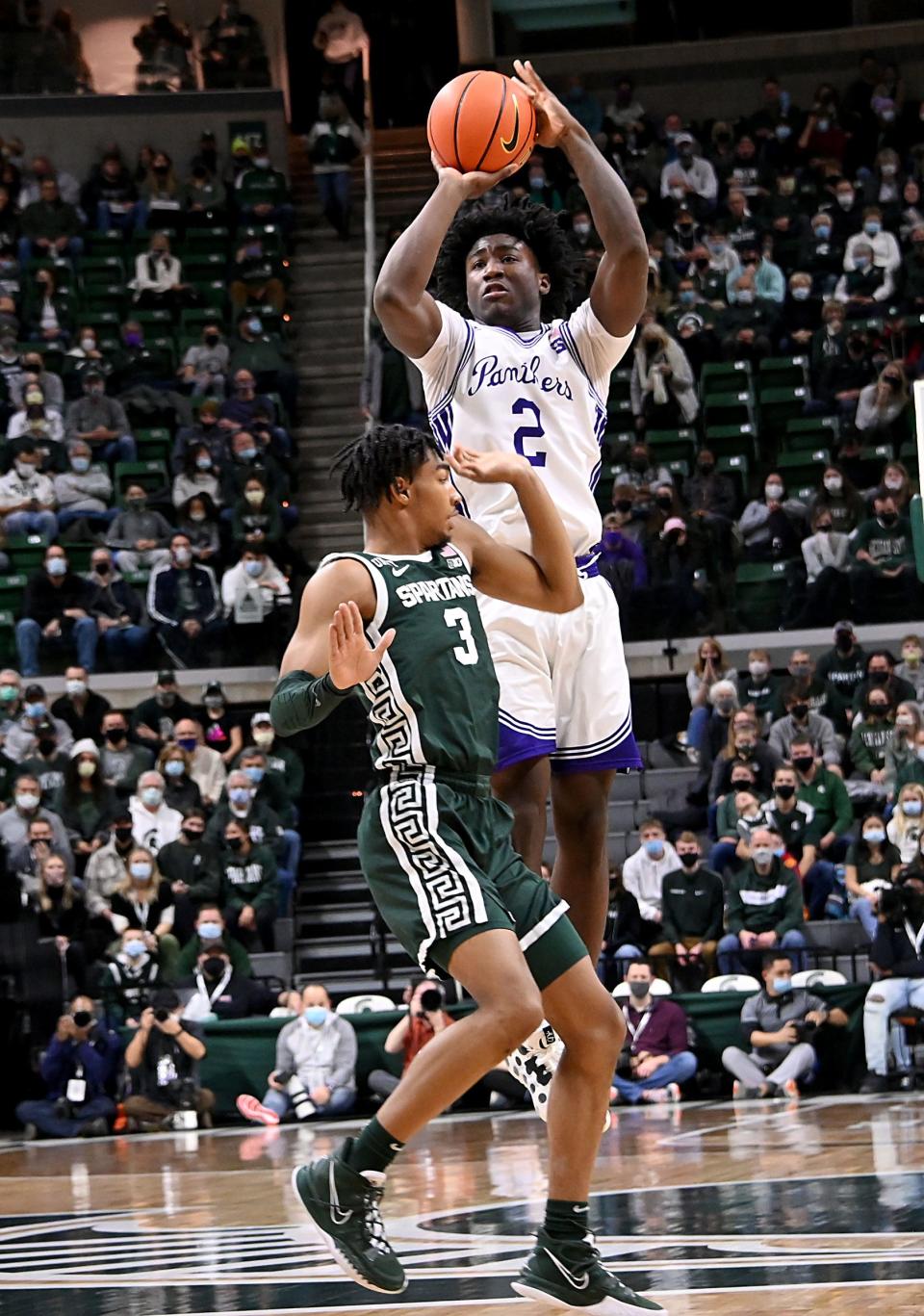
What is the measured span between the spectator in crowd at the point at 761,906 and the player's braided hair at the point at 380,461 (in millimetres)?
9333

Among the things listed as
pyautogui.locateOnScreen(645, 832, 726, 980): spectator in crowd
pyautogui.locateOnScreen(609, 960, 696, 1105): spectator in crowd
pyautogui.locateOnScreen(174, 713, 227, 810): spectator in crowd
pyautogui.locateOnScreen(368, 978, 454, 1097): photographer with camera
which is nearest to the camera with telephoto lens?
pyautogui.locateOnScreen(368, 978, 454, 1097): photographer with camera

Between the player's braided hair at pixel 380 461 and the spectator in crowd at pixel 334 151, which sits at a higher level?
the spectator in crowd at pixel 334 151

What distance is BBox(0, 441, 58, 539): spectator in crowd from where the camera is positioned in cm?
1912

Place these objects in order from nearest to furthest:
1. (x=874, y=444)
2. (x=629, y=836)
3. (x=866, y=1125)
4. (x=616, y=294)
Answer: (x=616, y=294) < (x=866, y=1125) < (x=629, y=836) < (x=874, y=444)

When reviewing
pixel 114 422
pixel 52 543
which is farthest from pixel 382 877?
pixel 114 422

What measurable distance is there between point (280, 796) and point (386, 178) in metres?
11.3

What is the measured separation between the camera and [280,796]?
16.7 meters

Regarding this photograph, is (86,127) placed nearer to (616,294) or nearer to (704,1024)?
(704,1024)

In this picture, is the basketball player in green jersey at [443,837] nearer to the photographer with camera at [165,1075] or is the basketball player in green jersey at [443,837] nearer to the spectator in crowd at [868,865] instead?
the photographer with camera at [165,1075]

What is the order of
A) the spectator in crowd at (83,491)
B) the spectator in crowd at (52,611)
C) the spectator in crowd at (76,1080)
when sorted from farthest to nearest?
the spectator in crowd at (83,491), the spectator in crowd at (52,611), the spectator in crowd at (76,1080)

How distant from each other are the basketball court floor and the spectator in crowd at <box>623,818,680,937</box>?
312 centimetres

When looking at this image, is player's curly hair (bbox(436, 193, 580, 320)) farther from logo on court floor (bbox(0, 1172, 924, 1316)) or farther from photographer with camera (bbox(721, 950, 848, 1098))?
photographer with camera (bbox(721, 950, 848, 1098))

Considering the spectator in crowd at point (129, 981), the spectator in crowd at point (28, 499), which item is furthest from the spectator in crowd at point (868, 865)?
the spectator in crowd at point (28, 499)

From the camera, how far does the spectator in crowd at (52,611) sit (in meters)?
18.0
